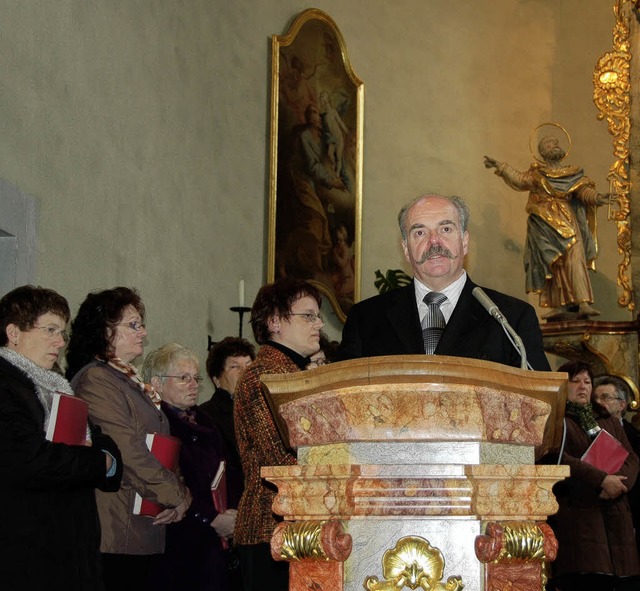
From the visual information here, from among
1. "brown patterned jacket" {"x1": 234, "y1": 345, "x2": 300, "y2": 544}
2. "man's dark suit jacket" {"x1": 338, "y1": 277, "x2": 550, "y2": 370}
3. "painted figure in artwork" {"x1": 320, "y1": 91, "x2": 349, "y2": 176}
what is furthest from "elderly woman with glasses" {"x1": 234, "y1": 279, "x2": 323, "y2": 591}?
"painted figure in artwork" {"x1": 320, "y1": 91, "x2": 349, "y2": 176}

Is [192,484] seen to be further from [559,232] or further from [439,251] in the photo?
[559,232]

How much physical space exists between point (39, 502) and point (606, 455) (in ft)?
13.7

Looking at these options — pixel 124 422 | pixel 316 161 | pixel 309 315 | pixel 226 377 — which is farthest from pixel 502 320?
pixel 316 161

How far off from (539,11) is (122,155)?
9668 millimetres

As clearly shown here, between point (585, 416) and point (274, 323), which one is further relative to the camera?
point (585, 416)

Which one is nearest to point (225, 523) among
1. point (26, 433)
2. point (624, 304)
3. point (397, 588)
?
point (26, 433)

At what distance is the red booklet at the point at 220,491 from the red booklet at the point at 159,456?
0.40 metres

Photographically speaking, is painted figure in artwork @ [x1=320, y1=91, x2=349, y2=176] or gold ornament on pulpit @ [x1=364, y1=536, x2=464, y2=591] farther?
painted figure in artwork @ [x1=320, y1=91, x2=349, y2=176]

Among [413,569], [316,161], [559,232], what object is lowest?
[413,569]

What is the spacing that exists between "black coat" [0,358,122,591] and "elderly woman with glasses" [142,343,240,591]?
927 mm

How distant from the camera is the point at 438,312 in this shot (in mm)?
3566

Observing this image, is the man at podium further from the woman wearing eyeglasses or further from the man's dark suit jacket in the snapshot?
the woman wearing eyeglasses

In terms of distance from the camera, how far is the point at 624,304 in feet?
41.8

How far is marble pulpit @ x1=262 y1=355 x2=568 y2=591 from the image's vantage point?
2400 millimetres
